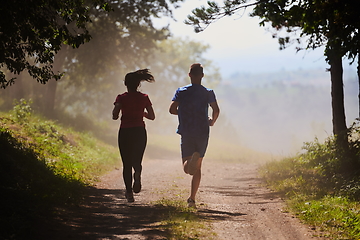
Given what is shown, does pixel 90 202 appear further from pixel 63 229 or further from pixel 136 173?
pixel 63 229

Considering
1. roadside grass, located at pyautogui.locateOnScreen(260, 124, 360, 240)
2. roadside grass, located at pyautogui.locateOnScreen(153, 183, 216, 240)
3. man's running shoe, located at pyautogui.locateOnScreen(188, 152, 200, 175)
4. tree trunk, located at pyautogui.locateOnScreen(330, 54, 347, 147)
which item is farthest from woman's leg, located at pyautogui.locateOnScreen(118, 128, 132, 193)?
tree trunk, located at pyautogui.locateOnScreen(330, 54, 347, 147)

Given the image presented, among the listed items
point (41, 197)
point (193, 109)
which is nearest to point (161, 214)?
point (193, 109)

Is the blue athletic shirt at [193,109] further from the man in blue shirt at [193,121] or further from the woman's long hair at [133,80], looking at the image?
the woman's long hair at [133,80]

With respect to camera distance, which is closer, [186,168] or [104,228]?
[104,228]

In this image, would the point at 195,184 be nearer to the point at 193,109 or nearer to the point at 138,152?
the point at 138,152

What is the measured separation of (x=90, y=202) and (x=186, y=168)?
2001 mm

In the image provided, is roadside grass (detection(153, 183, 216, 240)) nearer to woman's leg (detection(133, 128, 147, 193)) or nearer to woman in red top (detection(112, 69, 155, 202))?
woman's leg (detection(133, 128, 147, 193))

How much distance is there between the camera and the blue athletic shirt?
6945mm

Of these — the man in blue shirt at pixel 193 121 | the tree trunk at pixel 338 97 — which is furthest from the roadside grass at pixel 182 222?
the tree trunk at pixel 338 97

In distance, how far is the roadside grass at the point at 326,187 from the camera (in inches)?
225

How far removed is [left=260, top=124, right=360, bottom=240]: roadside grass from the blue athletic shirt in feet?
7.30

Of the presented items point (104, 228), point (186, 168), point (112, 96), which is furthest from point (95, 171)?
point (112, 96)

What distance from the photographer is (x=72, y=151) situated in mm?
14719

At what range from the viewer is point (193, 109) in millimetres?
6969
